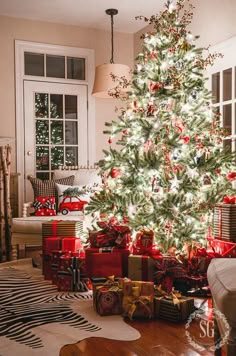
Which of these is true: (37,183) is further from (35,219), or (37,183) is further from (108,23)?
(108,23)

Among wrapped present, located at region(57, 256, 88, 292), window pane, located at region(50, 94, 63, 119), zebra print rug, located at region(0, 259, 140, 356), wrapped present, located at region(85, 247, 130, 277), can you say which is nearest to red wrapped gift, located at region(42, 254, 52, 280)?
zebra print rug, located at region(0, 259, 140, 356)

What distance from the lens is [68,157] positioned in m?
5.25

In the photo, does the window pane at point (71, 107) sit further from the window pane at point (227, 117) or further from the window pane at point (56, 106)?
the window pane at point (227, 117)

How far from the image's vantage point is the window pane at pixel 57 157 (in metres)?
5.16

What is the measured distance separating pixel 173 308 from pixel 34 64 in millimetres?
3726

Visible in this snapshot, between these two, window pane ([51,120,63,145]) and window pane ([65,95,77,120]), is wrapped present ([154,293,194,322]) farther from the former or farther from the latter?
window pane ([65,95,77,120])

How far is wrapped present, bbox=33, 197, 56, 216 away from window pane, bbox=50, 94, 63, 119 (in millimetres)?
1357

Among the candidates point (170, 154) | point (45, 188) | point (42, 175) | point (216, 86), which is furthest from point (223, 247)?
point (42, 175)

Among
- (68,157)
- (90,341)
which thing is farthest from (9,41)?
(90,341)

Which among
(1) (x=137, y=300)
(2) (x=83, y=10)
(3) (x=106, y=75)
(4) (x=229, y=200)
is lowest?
(1) (x=137, y=300)

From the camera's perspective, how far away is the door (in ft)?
16.4

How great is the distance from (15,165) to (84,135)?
0.96 meters

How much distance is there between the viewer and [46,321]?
2236 millimetres

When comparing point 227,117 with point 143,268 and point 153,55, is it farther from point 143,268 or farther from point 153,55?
point 143,268
